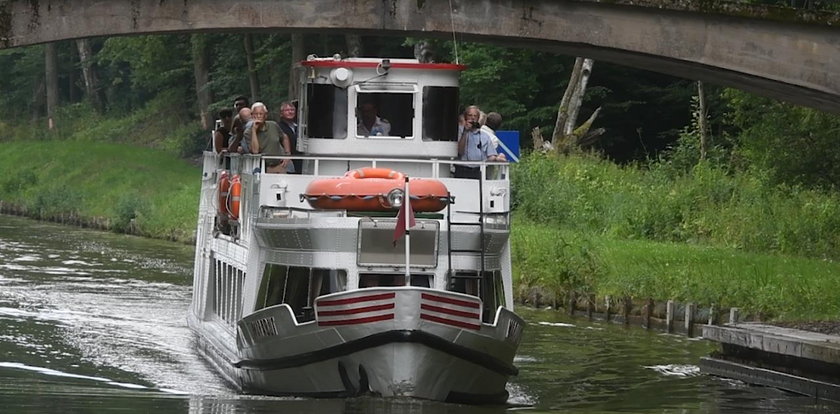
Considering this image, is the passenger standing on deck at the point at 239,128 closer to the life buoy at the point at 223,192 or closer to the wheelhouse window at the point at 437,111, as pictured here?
the life buoy at the point at 223,192

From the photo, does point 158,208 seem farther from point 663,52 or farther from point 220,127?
point 663,52

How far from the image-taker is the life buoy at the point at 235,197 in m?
21.4

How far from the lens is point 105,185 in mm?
62219

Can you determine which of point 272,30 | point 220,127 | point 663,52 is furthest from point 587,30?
point 220,127

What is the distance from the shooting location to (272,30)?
22.3 metres

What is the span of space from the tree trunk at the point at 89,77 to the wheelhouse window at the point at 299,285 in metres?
63.9

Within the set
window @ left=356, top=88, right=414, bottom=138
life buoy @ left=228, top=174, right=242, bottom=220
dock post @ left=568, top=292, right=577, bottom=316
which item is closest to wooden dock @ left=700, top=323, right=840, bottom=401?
window @ left=356, top=88, right=414, bottom=138

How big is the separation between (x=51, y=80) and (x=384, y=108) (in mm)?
62703

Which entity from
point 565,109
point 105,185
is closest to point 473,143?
point 565,109

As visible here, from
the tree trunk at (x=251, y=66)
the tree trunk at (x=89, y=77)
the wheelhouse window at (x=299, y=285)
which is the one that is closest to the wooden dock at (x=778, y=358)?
the wheelhouse window at (x=299, y=285)

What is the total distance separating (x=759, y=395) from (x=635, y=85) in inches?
1375

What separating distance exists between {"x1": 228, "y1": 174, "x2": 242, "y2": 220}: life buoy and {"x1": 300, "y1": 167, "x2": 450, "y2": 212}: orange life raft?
292 cm

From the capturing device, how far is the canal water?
19.6m

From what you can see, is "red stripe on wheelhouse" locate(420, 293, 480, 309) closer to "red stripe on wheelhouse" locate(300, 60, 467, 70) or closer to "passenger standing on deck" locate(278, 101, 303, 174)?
"red stripe on wheelhouse" locate(300, 60, 467, 70)
